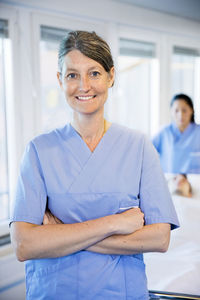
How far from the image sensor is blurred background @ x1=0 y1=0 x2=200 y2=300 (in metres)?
1.71

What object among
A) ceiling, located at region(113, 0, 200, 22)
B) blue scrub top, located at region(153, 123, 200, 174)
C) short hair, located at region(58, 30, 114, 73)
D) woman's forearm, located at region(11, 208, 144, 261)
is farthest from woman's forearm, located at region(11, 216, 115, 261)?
ceiling, located at region(113, 0, 200, 22)

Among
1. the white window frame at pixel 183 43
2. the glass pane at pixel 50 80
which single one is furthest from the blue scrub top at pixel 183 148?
the glass pane at pixel 50 80

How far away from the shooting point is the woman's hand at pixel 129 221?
0.82 metres

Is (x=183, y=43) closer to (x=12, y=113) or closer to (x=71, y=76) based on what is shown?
(x=12, y=113)

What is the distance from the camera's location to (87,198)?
878mm

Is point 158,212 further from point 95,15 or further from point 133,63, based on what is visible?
point 133,63

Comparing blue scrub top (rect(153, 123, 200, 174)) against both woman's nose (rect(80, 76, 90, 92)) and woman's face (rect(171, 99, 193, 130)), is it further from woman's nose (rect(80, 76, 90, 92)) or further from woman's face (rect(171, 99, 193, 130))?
woman's nose (rect(80, 76, 90, 92))

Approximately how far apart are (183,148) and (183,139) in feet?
0.24

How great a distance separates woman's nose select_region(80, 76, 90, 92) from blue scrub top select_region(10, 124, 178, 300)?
17 centimetres

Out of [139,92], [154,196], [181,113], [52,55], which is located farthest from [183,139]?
[154,196]

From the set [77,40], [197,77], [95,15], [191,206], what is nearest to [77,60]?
[77,40]

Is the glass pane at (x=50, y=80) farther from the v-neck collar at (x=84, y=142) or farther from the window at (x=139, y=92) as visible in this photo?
the v-neck collar at (x=84, y=142)

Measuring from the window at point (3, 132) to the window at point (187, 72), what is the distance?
166 centimetres

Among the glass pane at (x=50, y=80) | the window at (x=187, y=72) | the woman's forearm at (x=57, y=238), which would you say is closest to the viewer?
the woman's forearm at (x=57, y=238)
